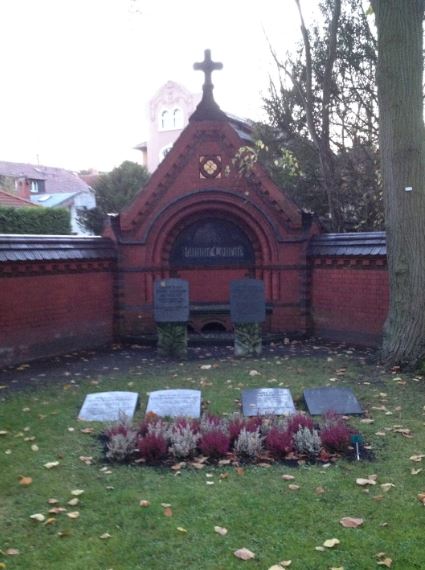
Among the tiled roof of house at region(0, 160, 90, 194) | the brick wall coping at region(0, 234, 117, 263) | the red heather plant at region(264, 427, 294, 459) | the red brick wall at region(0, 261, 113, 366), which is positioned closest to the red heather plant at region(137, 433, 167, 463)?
the red heather plant at region(264, 427, 294, 459)

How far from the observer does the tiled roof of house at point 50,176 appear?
187ft

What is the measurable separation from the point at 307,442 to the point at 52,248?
764cm

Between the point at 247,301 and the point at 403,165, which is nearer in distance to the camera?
the point at 403,165

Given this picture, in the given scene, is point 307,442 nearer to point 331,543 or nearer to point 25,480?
point 331,543

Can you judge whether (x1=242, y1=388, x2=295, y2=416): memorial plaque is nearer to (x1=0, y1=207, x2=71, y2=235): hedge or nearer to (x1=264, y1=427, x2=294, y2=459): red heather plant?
(x1=264, y1=427, x2=294, y2=459): red heather plant

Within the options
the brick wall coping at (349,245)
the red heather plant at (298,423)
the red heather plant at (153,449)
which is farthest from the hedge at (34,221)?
the red heather plant at (298,423)

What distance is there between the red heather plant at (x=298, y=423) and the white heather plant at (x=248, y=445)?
1.62 feet

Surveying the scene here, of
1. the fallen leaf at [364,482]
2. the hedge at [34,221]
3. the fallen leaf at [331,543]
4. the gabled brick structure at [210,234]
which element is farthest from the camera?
the hedge at [34,221]

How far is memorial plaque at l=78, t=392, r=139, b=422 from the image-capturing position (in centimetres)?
754

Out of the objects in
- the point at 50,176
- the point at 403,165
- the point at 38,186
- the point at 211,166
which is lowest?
the point at 403,165

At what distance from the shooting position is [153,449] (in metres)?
6.16

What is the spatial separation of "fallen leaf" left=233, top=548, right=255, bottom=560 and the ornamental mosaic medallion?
33.5 feet

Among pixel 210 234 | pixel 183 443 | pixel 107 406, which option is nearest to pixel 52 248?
pixel 210 234

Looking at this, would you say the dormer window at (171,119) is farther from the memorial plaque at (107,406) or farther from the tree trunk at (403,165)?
the memorial plaque at (107,406)
